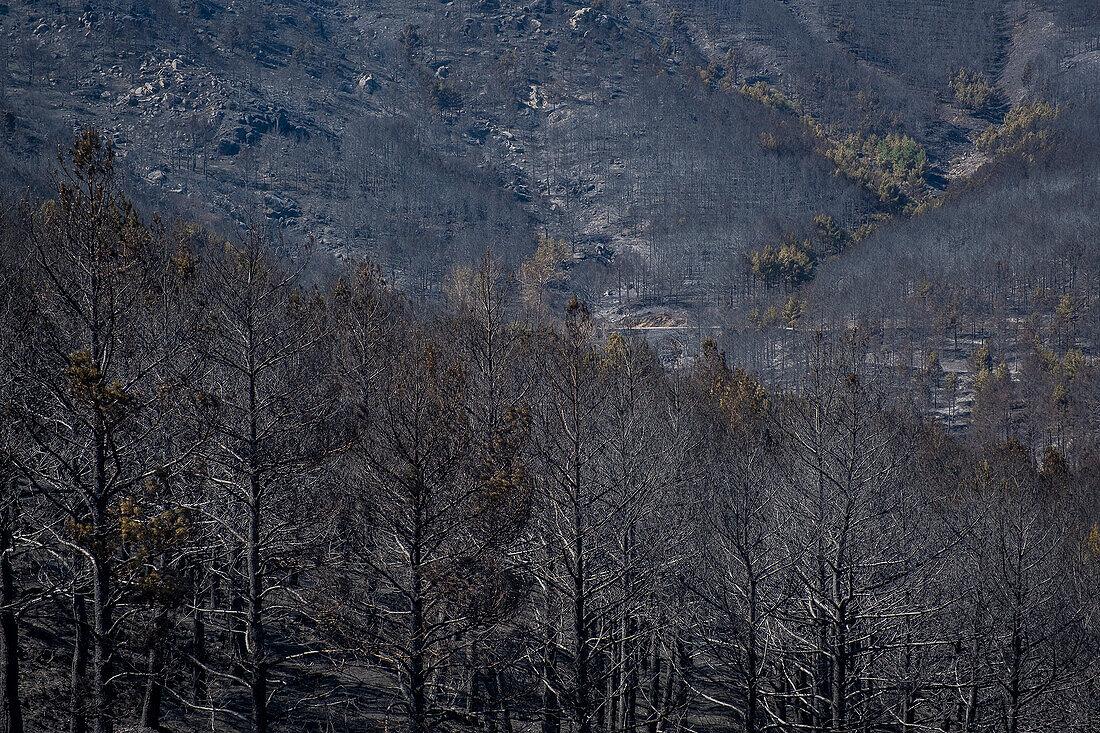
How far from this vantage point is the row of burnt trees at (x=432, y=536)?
15000 mm

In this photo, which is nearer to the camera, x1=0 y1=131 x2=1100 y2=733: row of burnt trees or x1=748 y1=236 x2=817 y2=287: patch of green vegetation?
x1=0 y1=131 x2=1100 y2=733: row of burnt trees

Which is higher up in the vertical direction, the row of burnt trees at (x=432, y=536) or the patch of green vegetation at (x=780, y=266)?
the row of burnt trees at (x=432, y=536)

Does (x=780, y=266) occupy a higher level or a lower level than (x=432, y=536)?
lower

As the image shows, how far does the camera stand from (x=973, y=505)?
2903cm

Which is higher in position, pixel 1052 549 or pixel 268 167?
pixel 1052 549

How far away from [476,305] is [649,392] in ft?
28.4

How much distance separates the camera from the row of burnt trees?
15.0 metres

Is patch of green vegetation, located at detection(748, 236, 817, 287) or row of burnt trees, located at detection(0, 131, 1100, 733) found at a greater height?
row of burnt trees, located at detection(0, 131, 1100, 733)

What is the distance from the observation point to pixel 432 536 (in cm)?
1619

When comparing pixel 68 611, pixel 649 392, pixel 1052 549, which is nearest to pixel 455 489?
pixel 68 611

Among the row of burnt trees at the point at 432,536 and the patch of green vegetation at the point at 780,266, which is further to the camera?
the patch of green vegetation at the point at 780,266

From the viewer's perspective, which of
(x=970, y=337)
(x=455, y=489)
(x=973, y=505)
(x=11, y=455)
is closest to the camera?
(x=11, y=455)

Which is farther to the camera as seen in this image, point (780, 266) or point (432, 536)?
point (780, 266)

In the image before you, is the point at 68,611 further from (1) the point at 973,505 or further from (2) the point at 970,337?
(2) the point at 970,337
